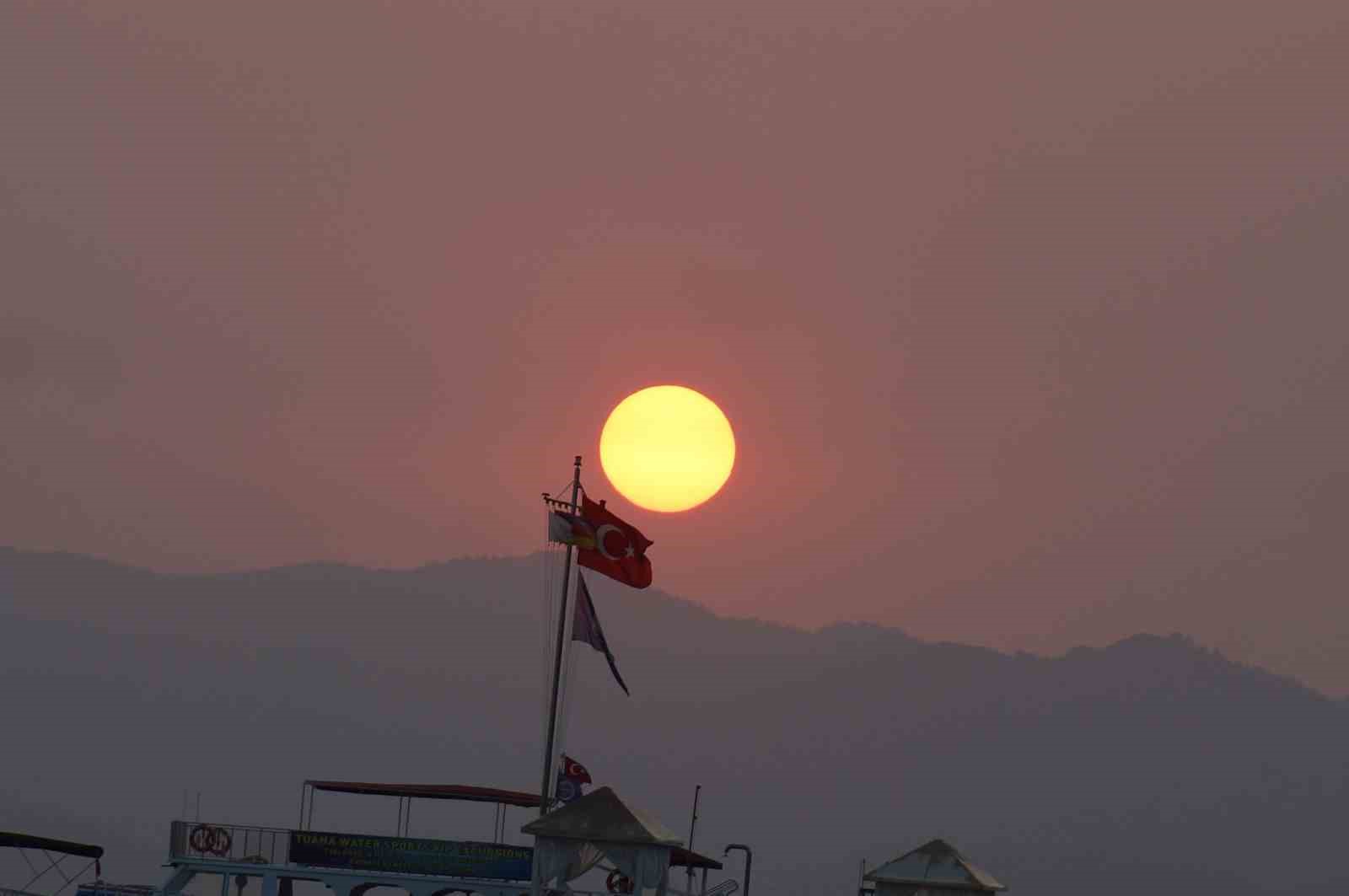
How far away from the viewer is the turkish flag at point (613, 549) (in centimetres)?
7188

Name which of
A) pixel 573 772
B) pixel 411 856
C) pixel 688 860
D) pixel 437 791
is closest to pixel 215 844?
pixel 411 856

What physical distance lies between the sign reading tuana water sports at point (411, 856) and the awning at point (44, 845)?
35.1ft

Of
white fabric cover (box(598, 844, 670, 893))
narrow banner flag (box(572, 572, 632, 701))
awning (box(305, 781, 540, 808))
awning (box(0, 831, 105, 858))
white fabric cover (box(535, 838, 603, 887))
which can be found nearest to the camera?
white fabric cover (box(598, 844, 670, 893))

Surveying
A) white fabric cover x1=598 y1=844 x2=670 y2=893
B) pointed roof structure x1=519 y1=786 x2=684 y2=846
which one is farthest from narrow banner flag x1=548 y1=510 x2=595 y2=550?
white fabric cover x1=598 y1=844 x2=670 y2=893

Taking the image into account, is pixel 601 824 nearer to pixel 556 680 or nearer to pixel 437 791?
pixel 556 680

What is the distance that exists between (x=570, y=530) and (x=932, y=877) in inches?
658

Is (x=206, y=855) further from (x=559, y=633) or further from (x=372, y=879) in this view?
(x=559, y=633)

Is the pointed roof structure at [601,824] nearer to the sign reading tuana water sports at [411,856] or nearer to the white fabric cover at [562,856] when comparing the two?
the white fabric cover at [562,856]

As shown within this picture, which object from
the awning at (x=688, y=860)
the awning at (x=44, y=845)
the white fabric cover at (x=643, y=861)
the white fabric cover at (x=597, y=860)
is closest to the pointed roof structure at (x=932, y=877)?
the awning at (x=688, y=860)

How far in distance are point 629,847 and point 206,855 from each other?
18004mm

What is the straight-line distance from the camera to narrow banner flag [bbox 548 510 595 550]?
237ft

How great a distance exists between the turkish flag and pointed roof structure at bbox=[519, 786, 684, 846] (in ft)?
40.5

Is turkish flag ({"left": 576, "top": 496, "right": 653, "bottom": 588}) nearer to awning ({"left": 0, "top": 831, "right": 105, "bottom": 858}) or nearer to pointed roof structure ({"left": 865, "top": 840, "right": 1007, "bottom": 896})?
pointed roof structure ({"left": 865, "top": 840, "right": 1007, "bottom": 896})

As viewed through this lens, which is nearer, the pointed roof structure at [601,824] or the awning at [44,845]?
the pointed roof structure at [601,824]
